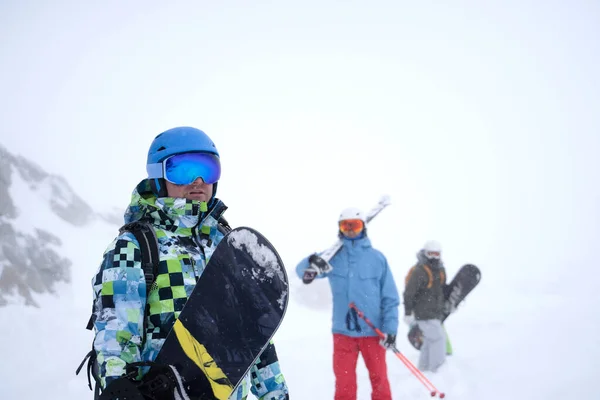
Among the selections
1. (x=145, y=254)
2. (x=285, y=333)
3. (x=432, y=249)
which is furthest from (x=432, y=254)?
(x=145, y=254)

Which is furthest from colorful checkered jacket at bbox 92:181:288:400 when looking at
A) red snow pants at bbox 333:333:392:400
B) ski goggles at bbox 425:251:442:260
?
ski goggles at bbox 425:251:442:260

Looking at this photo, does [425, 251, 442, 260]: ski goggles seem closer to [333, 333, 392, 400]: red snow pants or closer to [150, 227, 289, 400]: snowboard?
[333, 333, 392, 400]: red snow pants

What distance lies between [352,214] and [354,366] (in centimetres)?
207

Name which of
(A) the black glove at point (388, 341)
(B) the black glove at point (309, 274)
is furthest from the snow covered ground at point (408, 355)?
(B) the black glove at point (309, 274)

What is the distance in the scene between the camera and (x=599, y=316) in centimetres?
1245

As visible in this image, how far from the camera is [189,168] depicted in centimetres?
218

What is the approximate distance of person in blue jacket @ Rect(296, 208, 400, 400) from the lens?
206 inches

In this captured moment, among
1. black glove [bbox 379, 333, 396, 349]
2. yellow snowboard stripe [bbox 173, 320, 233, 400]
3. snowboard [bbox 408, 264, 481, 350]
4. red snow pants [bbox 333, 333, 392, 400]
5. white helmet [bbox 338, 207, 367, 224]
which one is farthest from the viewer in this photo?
snowboard [bbox 408, 264, 481, 350]

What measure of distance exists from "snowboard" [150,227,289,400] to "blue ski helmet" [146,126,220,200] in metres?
0.52

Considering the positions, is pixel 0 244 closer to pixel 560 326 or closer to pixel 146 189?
pixel 146 189

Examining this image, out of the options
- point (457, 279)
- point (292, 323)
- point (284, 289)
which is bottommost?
point (284, 289)

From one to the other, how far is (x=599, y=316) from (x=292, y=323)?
939 cm

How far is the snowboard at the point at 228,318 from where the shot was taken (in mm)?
1788

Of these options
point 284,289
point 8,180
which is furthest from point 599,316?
point 8,180
